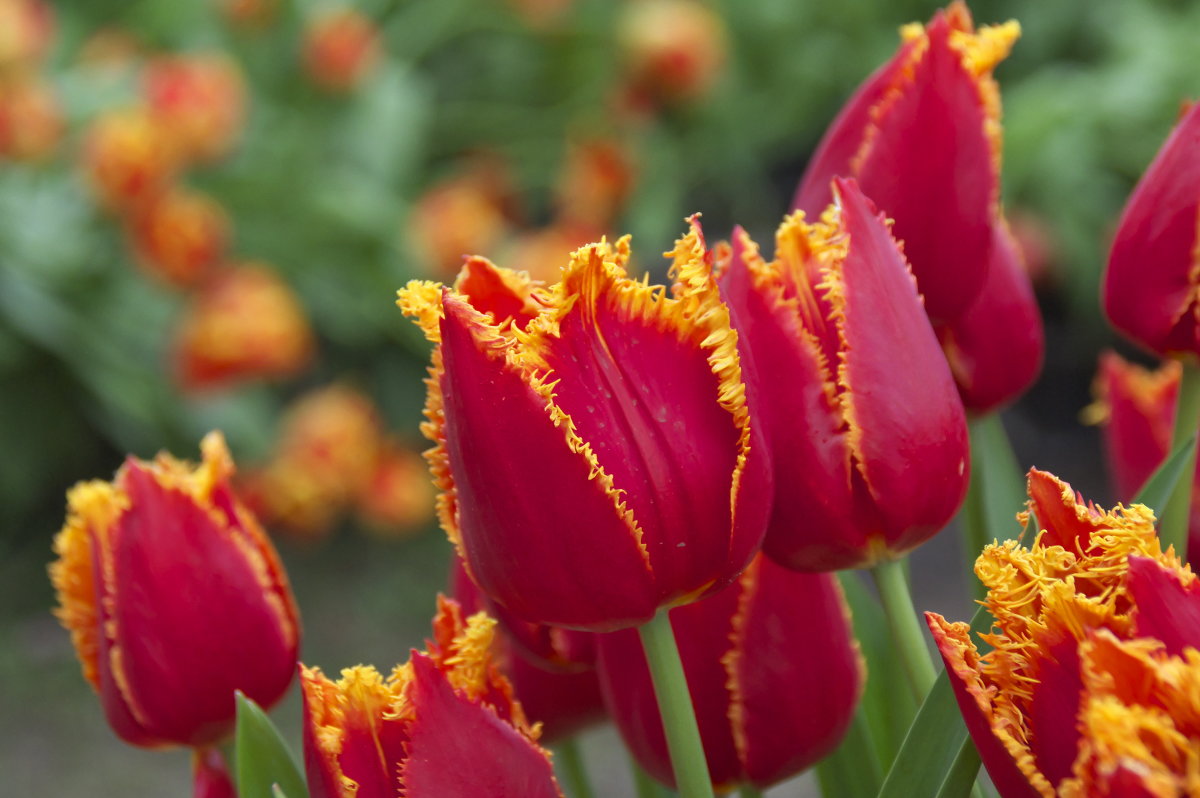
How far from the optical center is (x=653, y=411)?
0.77ft

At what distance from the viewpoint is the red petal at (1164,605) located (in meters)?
0.19

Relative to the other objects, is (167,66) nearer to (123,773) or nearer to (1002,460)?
(123,773)

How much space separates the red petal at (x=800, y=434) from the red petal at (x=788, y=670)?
32mm

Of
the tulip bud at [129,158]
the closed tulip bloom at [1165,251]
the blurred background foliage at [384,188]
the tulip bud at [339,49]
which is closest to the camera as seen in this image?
the closed tulip bloom at [1165,251]

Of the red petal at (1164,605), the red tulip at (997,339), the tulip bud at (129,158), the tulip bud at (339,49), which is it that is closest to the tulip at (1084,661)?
the red petal at (1164,605)

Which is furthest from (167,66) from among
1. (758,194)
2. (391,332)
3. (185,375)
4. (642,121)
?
(758,194)

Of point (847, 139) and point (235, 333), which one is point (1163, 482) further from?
point (235, 333)

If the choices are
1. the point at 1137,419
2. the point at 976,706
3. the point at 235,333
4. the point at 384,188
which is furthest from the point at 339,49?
the point at 976,706

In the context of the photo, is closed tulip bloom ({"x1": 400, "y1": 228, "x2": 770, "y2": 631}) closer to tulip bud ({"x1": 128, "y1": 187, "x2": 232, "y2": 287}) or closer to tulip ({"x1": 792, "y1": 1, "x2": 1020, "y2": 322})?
tulip ({"x1": 792, "y1": 1, "x2": 1020, "y2": 322})

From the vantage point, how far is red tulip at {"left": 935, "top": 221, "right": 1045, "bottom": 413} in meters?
0.32

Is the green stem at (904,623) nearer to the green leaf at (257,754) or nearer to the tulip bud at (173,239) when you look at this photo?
the green leaf at (257,754)

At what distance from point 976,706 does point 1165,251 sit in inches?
4.6

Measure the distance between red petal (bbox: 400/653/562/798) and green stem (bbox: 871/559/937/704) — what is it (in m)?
0.08

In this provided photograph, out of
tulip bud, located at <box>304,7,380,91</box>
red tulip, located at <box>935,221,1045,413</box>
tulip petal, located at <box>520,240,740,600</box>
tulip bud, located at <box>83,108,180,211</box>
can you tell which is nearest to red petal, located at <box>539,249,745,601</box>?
tulip petal, located at <box>520,240,740,600</box>
